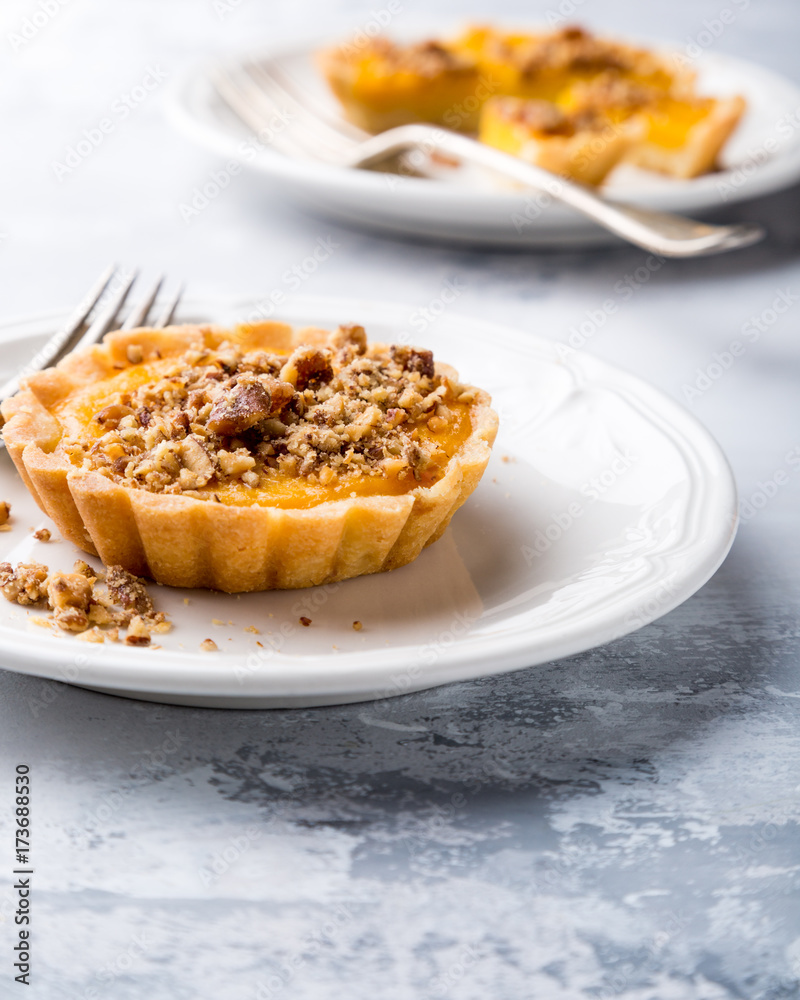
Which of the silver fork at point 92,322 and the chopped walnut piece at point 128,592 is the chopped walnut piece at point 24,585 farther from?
the silver fork at point 92,322

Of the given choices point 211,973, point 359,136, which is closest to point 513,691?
point 211,973

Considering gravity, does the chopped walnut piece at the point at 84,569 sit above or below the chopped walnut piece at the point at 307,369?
below

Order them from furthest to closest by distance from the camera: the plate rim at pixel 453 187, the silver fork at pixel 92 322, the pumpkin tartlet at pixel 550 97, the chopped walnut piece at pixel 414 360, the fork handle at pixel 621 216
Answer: the pumpkin tartlet at pixel 550 97 → the plate rim at pixel 453 187 → the fork handle at pixel 621 216 → the silver fork at pixel 92 322 → the chopped walnut piece at pixel 414 360

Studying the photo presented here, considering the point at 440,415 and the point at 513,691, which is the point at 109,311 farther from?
the point at 513,691

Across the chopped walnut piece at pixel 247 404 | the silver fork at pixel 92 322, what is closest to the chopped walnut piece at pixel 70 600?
the chopped walnut piece at pixel 247 404

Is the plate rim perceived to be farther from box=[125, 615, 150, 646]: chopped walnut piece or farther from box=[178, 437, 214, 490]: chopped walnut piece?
box=[125, 615, 150, 646]: chopped walnut piece

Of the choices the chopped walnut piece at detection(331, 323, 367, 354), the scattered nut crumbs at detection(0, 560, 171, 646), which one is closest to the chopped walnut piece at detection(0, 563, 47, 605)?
the scattered nut crumbs at detection(0, 560, 171, 646)

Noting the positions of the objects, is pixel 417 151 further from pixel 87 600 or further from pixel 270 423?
pixel 87 600
